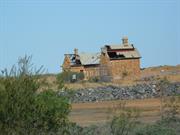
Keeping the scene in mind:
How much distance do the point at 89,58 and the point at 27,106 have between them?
85.8m

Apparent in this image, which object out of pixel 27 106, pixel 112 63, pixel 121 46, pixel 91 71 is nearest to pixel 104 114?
pixel 27 106

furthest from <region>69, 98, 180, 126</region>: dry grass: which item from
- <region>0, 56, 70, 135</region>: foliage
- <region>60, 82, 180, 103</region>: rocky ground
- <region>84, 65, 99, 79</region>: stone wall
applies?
<region>84, 65, 99, 79</region>: stone wall

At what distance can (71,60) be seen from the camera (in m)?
98.9

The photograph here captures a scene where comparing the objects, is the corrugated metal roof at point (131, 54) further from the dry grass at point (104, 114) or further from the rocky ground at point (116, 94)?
the dry grass at point (104, 114)

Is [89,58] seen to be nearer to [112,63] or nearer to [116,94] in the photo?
[112,63]

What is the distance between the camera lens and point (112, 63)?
87688 mm

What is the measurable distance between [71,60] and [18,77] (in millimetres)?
86958

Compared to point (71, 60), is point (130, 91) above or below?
below

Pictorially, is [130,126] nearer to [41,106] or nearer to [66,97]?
[66,97]

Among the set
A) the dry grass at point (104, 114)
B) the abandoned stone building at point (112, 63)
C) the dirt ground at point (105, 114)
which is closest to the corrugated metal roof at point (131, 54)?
the abandoned stone building at point (112, 63)

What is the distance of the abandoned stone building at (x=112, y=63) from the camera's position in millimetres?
88500

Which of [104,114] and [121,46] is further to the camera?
[121,46]

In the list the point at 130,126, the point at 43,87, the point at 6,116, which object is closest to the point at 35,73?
the point at 43,87

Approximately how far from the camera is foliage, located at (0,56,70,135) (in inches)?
449
